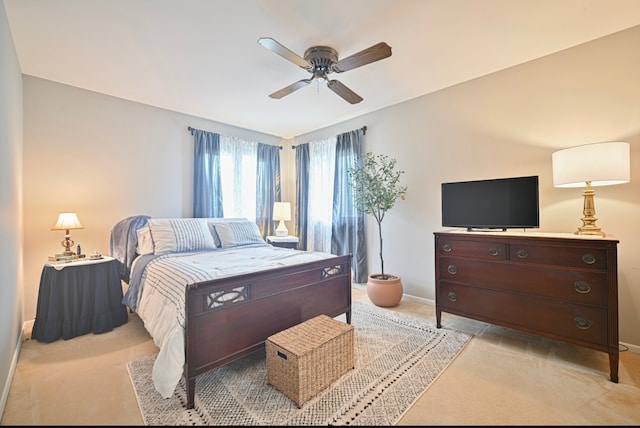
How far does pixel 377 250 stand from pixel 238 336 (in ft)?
8.16

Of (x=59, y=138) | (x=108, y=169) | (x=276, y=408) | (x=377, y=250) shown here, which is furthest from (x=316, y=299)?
(x=59, y=138)

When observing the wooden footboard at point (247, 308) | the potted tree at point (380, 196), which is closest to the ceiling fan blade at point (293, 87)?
the potted tree at point (380, 196)

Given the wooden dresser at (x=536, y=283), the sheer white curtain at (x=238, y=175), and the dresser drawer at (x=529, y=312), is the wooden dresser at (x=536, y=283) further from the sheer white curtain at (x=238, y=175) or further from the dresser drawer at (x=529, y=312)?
the sheer white curtain at (x=238, y=175)

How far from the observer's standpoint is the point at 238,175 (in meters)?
4.45

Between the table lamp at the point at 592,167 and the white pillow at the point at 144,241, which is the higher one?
the table lamp at the point at 592,167

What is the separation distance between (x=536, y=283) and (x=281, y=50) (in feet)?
8.82

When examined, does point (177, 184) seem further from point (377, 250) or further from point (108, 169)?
point (377, 250)

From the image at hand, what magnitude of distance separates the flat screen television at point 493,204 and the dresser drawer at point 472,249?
10.8 inches

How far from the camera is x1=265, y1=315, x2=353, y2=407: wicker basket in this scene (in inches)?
63.3

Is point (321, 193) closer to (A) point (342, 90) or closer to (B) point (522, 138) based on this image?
(A) point (342, 90)

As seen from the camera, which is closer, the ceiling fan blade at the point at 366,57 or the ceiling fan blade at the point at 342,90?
the ceiling fan blade at the point at 366,57

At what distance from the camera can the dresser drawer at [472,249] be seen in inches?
92.9

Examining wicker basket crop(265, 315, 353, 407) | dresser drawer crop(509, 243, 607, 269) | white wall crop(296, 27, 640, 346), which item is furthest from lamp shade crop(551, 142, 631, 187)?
wicker basket crop(265, 315, 353, 407)

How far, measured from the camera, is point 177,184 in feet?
12.6
